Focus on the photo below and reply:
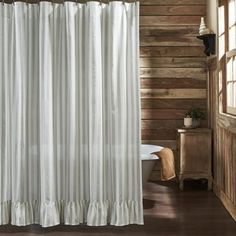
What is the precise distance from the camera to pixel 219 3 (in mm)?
4895

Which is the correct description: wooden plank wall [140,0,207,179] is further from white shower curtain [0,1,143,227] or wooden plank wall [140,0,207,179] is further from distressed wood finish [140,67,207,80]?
white shower curtain [0,1,143,227]

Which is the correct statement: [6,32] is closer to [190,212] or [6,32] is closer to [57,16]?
[57,16]

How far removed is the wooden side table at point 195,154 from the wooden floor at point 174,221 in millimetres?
306

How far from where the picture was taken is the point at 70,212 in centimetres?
361

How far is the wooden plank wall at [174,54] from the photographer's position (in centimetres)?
600

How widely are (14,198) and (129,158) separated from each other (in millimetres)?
985

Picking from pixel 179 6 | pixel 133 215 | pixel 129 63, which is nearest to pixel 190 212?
pixel 133 215

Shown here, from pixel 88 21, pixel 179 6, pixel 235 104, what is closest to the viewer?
pixel 88 21

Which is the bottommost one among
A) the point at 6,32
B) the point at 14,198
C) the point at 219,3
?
the point at 14,198

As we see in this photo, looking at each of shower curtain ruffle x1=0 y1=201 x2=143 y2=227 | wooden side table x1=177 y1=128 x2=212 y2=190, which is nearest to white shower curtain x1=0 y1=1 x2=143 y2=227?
shower curtain ruffle x1=0 y1=201 x2=143 y2=227

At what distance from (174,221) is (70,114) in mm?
1367

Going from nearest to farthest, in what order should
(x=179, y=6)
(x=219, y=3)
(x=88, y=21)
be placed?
(x=88, y=21), (x=219, y=3), (x=179, y=6)

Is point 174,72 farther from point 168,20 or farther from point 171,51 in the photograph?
point 168,20

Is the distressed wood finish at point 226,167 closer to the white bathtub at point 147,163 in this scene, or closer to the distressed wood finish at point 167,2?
the white bathtub at point 147,163
